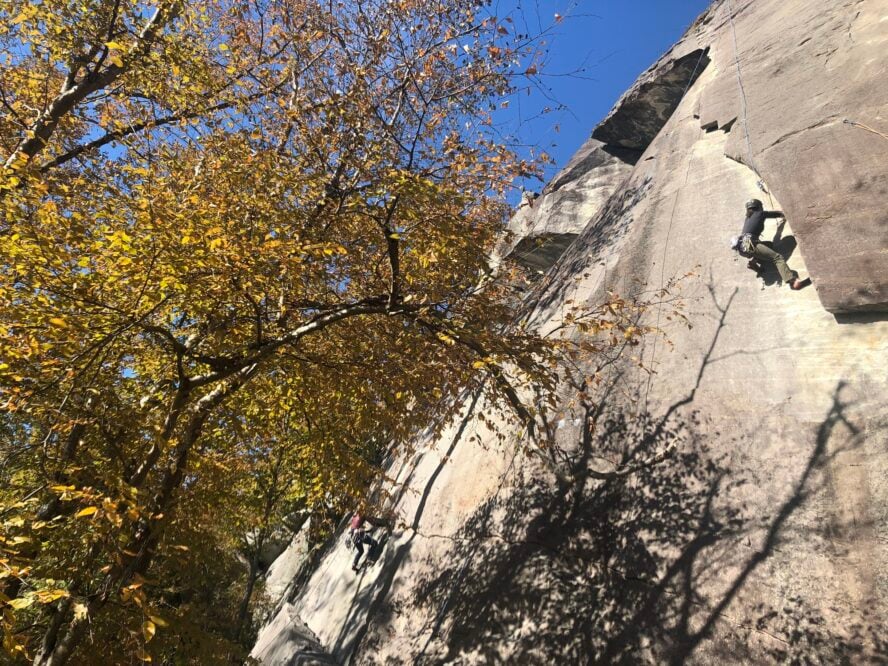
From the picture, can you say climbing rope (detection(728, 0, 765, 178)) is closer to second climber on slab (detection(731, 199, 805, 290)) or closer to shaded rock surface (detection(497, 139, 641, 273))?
second climber on slab (detection(731, 199, 805, 290))

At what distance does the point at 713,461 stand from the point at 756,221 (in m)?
4.04

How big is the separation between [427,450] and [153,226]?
9056 mm

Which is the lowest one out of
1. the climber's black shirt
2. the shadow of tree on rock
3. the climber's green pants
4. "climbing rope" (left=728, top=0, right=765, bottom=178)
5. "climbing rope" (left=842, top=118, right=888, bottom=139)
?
the shadow of tree on rock

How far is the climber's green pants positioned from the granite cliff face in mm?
256

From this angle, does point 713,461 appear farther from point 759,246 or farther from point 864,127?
point 864,127

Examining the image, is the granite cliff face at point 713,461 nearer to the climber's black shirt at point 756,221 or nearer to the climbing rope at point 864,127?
the climbing rope at point 864,127

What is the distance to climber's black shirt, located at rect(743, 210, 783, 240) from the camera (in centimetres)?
762

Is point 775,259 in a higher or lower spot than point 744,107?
lower

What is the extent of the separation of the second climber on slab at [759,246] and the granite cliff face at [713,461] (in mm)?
254

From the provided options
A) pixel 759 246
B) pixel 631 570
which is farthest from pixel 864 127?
pixel 631 570

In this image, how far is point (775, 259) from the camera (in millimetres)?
7227

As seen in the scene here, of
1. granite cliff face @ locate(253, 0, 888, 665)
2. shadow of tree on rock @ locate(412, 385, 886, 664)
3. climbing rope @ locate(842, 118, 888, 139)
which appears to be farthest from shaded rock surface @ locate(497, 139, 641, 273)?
shadow of tree on rock @ locate(412, 385, 886, 664)

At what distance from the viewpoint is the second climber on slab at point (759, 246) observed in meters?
7.05

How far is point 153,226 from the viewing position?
4.29m
